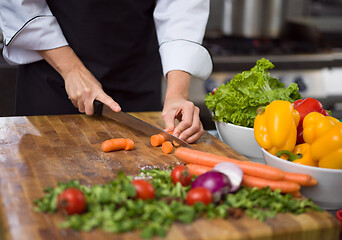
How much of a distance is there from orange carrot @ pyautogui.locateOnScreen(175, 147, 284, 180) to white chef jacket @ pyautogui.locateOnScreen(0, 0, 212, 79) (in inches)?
Result: 23.3

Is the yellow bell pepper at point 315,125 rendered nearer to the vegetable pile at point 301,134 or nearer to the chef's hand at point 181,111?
the vegetable pile at point 301,134

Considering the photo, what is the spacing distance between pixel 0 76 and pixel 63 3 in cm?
93

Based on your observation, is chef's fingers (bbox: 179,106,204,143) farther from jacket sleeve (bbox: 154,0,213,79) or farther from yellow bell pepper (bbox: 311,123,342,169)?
yellow bell pepper (bbox: 311,123,342,169)

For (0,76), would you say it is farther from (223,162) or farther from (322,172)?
(322,172)

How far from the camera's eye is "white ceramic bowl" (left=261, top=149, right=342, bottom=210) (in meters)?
1.03

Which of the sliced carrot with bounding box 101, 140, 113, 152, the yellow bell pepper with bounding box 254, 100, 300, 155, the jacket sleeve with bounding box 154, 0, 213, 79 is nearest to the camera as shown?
the yellow bell pepper with bounding box 254, 100, 300, 155

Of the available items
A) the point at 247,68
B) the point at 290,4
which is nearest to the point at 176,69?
the point at 247,68

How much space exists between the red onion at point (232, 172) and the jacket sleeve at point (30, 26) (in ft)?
2.98

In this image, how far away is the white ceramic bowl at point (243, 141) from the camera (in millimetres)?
1337

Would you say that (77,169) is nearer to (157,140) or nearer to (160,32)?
(157,140)

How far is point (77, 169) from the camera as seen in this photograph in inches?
46.2

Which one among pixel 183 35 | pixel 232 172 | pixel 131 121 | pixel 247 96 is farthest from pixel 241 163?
pixel 183 35

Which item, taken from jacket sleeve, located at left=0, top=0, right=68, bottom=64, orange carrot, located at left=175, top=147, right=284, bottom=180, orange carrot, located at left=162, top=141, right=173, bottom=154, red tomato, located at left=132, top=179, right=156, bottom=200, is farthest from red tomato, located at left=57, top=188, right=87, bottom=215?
jacket sleeve, located at left=0, top=0, right=68, bottom=64

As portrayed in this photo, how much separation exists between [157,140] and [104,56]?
0.62 metres
